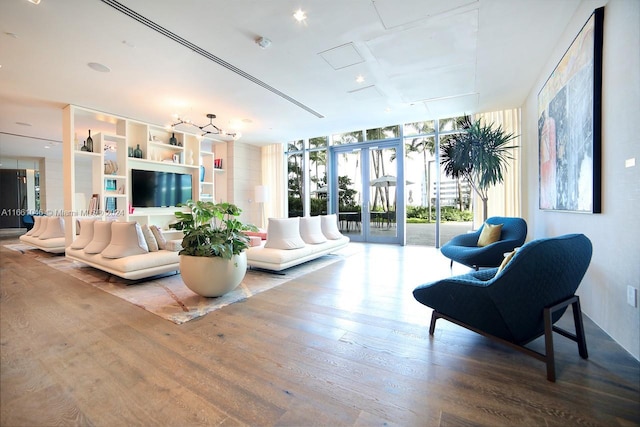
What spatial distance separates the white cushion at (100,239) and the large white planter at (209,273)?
6.34ft

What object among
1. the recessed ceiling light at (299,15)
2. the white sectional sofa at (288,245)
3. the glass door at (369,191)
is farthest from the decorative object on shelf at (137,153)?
the recessed ceiling light at (299,15)

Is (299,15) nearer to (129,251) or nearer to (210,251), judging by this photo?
(210,251)

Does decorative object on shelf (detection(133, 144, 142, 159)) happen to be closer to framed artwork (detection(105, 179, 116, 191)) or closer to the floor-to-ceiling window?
framed artwork (detection(105, 179, 116, 191))

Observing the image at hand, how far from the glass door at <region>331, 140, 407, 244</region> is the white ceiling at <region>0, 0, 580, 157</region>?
5.52 ft

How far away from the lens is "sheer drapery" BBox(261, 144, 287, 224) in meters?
8.85

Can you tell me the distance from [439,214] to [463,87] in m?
2.96

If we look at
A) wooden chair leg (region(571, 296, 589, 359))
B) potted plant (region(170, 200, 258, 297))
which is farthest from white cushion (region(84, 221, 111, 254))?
wooden chair leg (region(571, 296, 589, 359))

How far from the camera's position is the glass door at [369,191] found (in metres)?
7.29

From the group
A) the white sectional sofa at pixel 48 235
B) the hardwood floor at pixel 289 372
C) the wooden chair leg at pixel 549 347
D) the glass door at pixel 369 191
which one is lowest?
the hardwood floor at pixel 289 372

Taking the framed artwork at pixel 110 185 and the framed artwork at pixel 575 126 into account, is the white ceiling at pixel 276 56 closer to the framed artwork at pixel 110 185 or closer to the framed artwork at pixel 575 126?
the framed artwork at pixel 575 126

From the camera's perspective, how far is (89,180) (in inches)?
446

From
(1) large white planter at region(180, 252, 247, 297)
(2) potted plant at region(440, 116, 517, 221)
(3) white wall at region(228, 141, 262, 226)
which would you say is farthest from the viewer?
(3) white wall at region(228, 141, 262, 226)

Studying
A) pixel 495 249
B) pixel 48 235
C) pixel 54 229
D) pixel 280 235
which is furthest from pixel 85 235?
pixel 495 249

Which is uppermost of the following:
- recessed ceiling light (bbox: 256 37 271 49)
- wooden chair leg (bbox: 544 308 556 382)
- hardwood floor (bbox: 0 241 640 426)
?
recessed ceiling light (bbox: 256 37 271 49)
